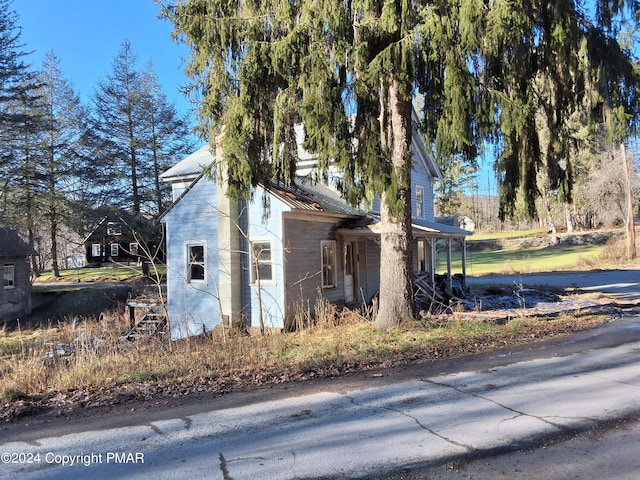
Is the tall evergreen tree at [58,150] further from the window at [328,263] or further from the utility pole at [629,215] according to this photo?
the utility pole at [629,215]

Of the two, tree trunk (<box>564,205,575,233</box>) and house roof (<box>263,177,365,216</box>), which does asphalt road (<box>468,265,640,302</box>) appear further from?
tree trunk (<box>564,205,575,233</box>)

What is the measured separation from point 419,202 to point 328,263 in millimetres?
6960

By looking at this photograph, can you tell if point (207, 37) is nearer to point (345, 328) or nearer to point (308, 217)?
point (308, 217)

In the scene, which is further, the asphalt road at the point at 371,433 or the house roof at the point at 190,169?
the house roof at the point at 190,169

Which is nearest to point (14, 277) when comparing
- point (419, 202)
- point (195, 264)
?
point (195, 264)

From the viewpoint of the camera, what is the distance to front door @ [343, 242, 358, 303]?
16500 mm

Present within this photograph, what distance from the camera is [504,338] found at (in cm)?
919

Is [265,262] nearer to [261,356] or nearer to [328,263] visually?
[328,263]

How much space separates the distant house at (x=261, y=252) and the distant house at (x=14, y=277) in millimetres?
15128

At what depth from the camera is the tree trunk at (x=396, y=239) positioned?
10398 mm

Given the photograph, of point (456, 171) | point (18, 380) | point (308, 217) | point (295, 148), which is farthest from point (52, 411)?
point (456, 171)

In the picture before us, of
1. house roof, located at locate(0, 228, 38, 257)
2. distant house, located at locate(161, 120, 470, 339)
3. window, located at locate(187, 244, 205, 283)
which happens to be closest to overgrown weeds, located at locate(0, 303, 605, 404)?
distant house, located at locate(161, 120, 470, 339)

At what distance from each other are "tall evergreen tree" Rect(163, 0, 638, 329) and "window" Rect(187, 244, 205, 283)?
529 cm

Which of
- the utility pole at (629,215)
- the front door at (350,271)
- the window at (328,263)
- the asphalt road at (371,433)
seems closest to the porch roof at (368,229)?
the window at (328,263)
